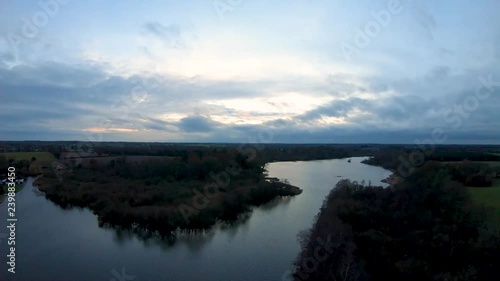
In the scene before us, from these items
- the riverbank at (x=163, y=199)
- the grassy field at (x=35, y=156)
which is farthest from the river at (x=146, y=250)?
the grassy field at (x=35, y=156)

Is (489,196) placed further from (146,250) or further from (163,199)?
(163,199)

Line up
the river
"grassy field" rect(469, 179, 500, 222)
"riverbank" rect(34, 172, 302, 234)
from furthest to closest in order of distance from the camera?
"riverbank" rect(34, 172, 302, 234), "grassy field" rect(469, 179, 500, 222), the river

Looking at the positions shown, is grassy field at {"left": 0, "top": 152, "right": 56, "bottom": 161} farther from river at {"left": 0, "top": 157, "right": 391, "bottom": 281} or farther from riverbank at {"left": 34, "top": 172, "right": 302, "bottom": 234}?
river at {"left": 0, "top": 157, "right": 391, "bottom": 281}

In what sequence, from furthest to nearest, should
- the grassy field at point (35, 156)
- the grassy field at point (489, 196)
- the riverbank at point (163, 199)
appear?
the grassy field at point (35, 156), the riverbank at point (163, 199), the grassy field at point (489, 196)

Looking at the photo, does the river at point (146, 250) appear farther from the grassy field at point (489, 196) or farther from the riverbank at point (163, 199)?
the grassy field at point (489, 196)

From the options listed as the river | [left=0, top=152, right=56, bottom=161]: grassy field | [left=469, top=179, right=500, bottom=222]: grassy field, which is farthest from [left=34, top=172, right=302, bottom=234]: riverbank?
[left=469, top=179, right=500, bottom=222]: grassy field

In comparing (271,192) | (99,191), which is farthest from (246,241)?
(99,191)

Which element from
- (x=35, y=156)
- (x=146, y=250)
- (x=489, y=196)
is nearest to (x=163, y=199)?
(x=146, y=250)
